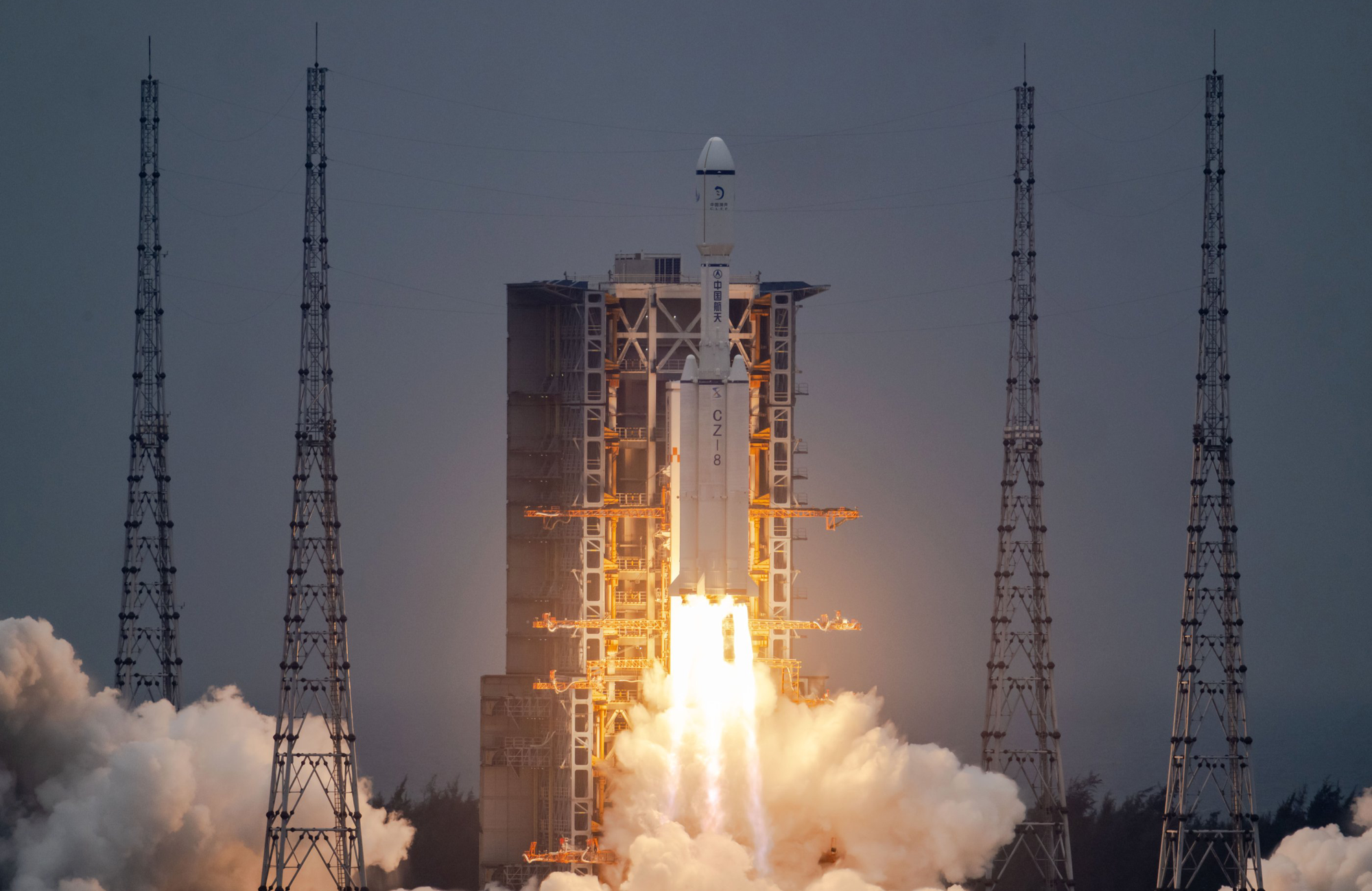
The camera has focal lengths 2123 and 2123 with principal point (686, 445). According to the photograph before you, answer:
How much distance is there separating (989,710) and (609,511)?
11930mm

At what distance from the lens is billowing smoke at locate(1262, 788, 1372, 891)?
58281 mm

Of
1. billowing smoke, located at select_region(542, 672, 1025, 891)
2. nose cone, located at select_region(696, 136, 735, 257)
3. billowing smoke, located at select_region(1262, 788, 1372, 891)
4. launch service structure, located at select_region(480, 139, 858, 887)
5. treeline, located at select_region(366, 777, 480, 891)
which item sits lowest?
treeline, located at select_region(366, 777, 480, 891)

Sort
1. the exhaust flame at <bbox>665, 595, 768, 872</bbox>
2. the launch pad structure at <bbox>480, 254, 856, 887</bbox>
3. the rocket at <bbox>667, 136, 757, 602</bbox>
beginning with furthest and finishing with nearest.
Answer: the launch pad structure at <bbox>480, 254, 856, 887</bbox>
the rocket at <bbox>667, 136, 757, 602</bbox>
the exhaust flame at <bbox>665, 595, 768, 872</bbox>

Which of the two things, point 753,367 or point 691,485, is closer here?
point 691,485

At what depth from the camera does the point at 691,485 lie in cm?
5306

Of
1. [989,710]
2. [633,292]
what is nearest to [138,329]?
[633,292]

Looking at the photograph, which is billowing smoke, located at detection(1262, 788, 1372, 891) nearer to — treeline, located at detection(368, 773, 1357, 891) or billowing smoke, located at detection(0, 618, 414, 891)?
treeline, located at detection(368, 773, 1357, 891)

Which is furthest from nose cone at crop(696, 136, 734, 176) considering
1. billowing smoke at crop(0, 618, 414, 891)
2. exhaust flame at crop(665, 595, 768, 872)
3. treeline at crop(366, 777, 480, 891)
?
treeline at crop(366, 777, 480, 891)

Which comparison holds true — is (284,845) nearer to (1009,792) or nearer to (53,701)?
(53,701)

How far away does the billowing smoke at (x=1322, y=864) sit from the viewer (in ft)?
191

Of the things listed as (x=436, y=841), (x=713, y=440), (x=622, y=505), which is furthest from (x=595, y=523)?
(x=436, y=841)

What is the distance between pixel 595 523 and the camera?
2384 inches

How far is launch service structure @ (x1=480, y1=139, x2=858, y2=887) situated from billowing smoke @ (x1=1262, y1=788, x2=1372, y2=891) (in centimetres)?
1368

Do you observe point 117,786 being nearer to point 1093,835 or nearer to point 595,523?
point 595,523
